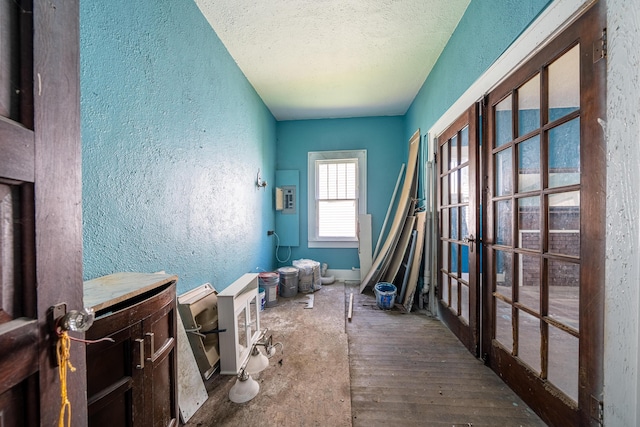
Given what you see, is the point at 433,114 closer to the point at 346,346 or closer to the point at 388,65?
the point at 388,65

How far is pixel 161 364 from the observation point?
1040 mm

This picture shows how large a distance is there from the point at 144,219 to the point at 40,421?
1024mm

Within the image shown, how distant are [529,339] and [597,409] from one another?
424 mm

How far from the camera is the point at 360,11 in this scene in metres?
1.97

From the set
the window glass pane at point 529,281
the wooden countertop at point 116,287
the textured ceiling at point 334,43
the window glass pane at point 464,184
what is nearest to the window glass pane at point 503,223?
the window glass pane at point 529,281

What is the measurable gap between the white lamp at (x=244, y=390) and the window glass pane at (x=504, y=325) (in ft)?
5.29

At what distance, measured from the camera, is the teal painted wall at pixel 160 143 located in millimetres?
1100

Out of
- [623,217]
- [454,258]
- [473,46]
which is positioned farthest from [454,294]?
[473,46]

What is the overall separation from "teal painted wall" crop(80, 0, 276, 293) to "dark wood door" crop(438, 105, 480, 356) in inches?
83.2

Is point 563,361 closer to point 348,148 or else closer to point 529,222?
point 529,222

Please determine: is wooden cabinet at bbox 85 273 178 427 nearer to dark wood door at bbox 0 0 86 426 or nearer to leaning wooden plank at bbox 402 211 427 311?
dark wood door at bbox 0 0 86 426

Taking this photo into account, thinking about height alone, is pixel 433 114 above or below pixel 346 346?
above

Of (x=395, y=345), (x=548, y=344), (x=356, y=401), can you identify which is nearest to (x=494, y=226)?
(x=548, y=344)

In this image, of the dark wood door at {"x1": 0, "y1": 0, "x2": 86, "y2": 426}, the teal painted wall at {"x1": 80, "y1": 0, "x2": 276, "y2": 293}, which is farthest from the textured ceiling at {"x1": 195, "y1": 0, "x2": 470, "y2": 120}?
the dark wood door at {"x1": 0, "y1": 0, "x2": 86, "y2": 426}
